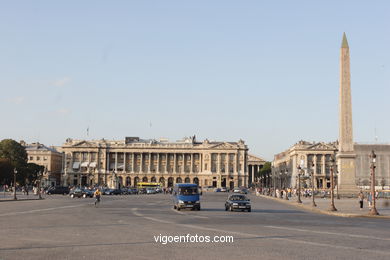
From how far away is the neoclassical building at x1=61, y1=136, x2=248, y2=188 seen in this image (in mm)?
190625

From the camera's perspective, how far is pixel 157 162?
194 meters

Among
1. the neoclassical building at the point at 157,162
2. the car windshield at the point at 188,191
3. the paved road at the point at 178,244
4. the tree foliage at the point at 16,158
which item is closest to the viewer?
the paved road at the point at 178,244

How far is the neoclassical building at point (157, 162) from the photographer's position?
190625 millimetres

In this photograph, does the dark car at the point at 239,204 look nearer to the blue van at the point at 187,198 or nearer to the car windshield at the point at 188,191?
the blue van at the point at 187,198

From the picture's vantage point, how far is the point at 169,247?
15.7 metres

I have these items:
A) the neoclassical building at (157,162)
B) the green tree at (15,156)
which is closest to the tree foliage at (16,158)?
the green tree at (15,156)

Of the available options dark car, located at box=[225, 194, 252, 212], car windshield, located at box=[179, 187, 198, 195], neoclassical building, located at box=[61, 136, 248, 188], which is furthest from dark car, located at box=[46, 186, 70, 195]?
neoclassical building, located at box=[61, 136, 248, 188]

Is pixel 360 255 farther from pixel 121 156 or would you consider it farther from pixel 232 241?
pixel 121 156

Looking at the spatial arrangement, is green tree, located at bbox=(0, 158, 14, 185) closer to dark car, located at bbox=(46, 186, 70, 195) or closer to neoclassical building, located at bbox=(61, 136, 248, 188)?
dark car, located at bbox=(46, 186, 70, 195)

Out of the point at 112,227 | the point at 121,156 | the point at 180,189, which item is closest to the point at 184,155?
the point at 121,156

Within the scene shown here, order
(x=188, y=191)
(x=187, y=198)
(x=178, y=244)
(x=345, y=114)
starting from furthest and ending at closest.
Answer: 1. (x=345, y=114)
2. (x=188, y=191)
3. (x=187, y=198)
4. (x=178, y=244)

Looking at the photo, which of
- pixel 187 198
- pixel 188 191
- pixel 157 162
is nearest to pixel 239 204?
pixel 187 198

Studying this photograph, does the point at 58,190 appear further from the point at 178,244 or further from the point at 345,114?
the point at 178,244

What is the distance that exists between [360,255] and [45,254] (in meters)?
8.39
